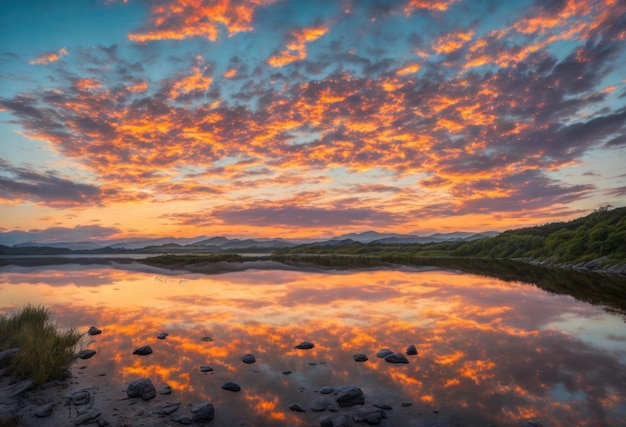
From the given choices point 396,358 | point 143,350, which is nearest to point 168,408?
point 143,350

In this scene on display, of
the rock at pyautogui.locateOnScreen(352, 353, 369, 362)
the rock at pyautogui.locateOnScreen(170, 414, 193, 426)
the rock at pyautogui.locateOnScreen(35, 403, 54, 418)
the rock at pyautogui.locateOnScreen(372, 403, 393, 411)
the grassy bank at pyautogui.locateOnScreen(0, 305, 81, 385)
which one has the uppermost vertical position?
the grassy bank at pyautogui.locateOnScreen(0, 305, 81, 385)

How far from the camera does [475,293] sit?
38.2 m

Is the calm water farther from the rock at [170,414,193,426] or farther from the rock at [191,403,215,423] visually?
the rock at [170,414,193,426]

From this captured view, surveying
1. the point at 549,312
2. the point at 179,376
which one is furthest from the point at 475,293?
the point at 179,376

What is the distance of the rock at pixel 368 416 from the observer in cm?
1025

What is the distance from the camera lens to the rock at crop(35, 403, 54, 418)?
10.4m

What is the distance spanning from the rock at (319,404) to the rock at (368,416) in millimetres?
1030

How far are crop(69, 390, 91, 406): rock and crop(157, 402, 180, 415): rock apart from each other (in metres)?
2.62

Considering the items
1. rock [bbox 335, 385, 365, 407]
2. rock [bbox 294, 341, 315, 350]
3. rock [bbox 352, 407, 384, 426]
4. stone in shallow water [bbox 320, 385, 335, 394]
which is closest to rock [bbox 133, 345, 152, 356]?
rock [bbox 294, 341, 315, 350]

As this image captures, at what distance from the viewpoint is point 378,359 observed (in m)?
16.0

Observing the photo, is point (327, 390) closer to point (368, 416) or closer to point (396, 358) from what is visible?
point (368, 416)

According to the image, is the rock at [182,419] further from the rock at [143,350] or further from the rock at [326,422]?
the rock at [143,350]

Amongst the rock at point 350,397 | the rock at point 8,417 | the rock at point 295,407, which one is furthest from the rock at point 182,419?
the rock at point 350,397

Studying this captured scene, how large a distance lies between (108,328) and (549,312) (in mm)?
31576
